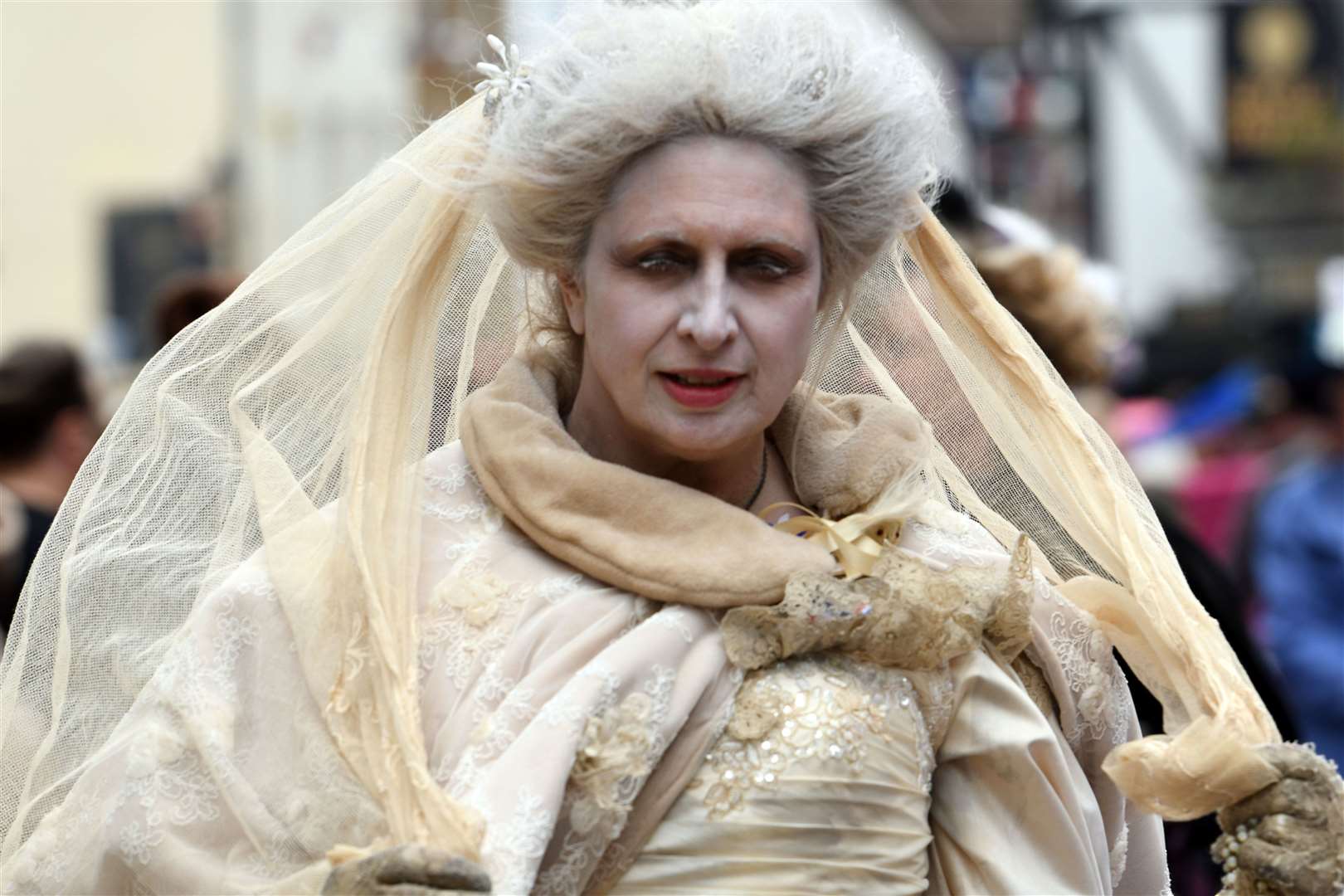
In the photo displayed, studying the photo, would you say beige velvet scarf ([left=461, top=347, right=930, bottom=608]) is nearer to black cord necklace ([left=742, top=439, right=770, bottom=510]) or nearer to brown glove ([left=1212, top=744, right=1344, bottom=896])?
black cord necklace ([left=742, top=439, right=770, bottom=510])

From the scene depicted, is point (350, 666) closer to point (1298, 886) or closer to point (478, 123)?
point (478, 123)

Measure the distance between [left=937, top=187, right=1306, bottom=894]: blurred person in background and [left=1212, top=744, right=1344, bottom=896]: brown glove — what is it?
98cm

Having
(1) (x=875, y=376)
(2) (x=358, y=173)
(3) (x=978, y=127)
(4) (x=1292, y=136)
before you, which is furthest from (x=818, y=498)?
(4) (x=1292, y=136)

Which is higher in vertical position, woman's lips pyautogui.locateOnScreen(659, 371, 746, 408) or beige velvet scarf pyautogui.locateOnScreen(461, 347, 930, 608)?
woman's lips pyautogui.locateOnScreen(659, 371, 746, 408)

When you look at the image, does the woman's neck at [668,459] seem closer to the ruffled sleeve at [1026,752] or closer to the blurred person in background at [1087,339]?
the ruffled sleeve at [1026,752]

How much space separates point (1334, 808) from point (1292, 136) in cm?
2540

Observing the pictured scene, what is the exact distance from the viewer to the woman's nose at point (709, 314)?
9.63ft

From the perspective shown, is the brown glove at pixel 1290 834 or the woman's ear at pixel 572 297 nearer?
the brown glove at pixel 1290 834

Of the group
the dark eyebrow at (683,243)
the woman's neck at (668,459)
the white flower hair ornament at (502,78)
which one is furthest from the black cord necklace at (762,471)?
the white flower hair ornament at (502,78)

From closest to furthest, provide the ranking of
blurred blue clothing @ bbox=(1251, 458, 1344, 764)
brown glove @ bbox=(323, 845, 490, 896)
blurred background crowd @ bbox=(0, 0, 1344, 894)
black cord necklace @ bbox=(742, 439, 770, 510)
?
brown glove @ bbox=(323, 845, 490, 896) → black cord necklace @ bbox=(742, 439, 770, 510) → blurred background crowd @ bbox=(0, 0, 1344, 894) → blurred blue clothing @ bbox=(1251, 458, 1344, 764)

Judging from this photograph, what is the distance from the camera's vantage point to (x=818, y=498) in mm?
3240

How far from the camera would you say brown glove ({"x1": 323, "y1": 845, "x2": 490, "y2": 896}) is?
2617 mm

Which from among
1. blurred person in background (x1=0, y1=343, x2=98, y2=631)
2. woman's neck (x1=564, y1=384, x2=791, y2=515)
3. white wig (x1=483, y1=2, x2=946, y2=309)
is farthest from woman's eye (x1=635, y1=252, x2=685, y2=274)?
blurred person in background (x1=0, y1=343, x2=98, y2=631)

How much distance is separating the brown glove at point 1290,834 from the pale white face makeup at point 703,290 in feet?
2.83
